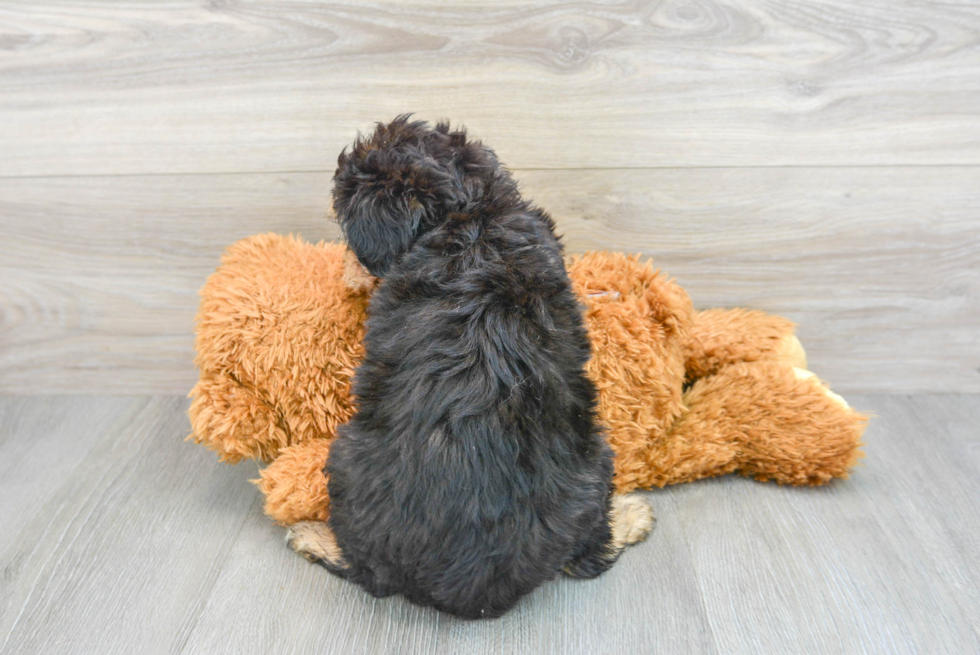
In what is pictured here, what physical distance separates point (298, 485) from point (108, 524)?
0.43m

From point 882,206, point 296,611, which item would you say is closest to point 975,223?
point 882,206

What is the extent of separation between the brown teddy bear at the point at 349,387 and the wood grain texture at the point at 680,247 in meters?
0.21

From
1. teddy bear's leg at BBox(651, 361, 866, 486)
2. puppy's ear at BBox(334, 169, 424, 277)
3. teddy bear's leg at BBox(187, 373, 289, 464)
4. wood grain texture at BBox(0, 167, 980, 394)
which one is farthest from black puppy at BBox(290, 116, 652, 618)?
wood grain texture at BBox(0, 167, 980, 394)

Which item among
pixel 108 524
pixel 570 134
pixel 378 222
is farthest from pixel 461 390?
pixel 108 524

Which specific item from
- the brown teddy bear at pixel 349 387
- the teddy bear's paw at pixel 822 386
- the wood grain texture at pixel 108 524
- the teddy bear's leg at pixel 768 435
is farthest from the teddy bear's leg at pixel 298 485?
the teddy bear's paw at pixel 822 386

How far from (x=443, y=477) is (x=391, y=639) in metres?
0.31

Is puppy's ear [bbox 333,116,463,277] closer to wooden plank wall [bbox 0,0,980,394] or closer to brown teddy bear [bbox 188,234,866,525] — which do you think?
brown teddy bear [bbox 188,234,866,525]

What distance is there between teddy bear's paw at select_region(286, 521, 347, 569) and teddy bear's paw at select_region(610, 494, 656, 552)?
1.56 feet

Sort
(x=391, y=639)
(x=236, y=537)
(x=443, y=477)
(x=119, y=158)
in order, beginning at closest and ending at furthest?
(x=443, y=477) → (x=391, y=639) → (x=236, y=537) → (x=119, y=158)

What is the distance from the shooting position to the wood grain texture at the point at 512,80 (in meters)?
1.30

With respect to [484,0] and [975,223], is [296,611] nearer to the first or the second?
[484,0]

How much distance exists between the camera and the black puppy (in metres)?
0.92

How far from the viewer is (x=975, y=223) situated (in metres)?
1.45

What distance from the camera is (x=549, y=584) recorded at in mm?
1118
